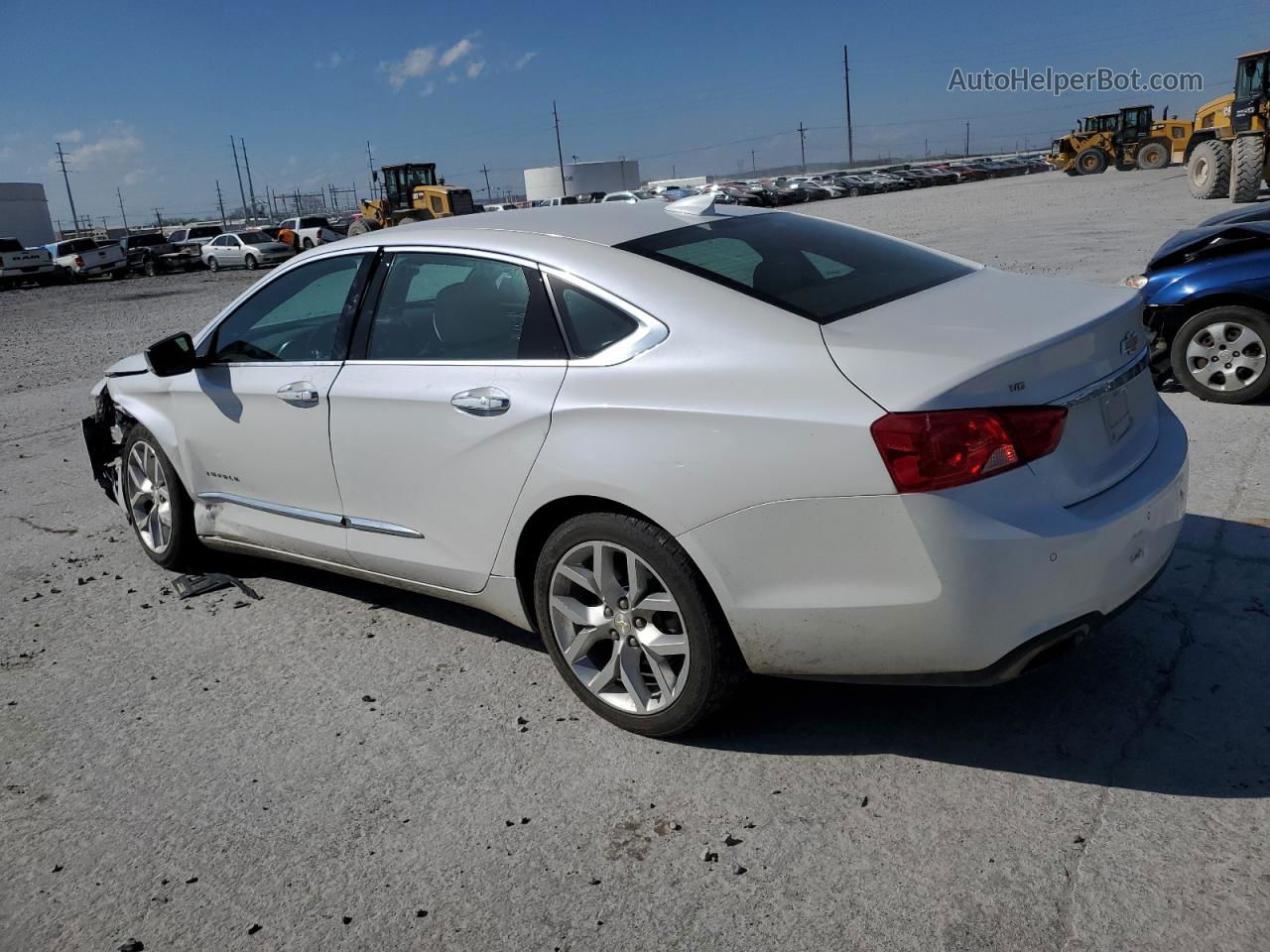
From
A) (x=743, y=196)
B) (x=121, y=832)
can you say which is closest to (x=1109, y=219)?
(x=121, y=832)

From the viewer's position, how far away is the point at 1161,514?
9.86ft

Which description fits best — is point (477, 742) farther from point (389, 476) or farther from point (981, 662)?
point (981, 662)

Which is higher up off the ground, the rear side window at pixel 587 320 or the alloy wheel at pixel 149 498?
the rear side window at pixel 587 320

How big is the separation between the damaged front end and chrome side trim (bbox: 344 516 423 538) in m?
2.19

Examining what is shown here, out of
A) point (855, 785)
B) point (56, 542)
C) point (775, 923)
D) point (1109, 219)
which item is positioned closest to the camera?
point (775, 923)

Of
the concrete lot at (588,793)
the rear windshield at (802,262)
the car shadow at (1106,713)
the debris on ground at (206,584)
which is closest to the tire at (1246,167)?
the concrete lot at (588,793)

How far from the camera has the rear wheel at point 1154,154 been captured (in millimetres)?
45062

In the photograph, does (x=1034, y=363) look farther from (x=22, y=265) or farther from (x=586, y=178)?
(x=586, y=178)

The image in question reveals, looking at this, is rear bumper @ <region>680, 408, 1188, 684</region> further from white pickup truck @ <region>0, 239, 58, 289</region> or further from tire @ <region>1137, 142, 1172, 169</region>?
tire @ <region>1137, 142, 1172, 169</region>

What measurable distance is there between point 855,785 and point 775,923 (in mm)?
623

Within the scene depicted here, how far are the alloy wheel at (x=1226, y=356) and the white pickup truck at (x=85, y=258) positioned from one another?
131 feet

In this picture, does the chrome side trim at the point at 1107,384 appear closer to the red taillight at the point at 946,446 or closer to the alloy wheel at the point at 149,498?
the red taillight at the point at 946,446

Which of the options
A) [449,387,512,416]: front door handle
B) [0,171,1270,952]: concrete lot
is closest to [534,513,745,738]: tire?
[0,171,1270,952]: concrete lot

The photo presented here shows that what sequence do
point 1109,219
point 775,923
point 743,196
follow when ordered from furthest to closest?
point 743,196
point 1109,219
point 775,923
